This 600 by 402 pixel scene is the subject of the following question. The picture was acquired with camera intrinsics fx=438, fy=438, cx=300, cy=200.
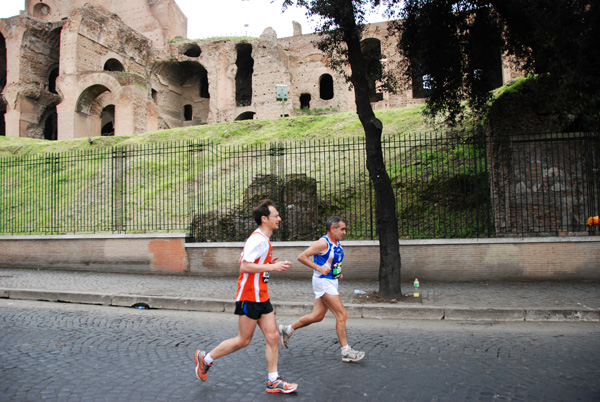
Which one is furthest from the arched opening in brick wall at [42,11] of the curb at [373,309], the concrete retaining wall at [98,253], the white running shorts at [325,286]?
the white running shorts at [325,286]

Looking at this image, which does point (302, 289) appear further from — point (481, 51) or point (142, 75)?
point (142, 75)

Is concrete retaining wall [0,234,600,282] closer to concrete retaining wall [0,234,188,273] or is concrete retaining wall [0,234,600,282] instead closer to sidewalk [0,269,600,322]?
concrete retaining wall [0,234,188,273]

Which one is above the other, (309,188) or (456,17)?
(456,17)

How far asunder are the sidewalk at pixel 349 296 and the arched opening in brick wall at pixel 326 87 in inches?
1273

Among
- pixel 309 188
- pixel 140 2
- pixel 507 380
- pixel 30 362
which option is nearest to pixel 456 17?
pixel 309 188

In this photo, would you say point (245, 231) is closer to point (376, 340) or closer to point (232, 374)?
point (376, 340)

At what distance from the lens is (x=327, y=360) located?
14.2 ft

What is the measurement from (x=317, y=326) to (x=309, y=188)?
4986 millimetres

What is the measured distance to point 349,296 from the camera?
7520mm

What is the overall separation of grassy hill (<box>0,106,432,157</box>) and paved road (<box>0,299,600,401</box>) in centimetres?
1091

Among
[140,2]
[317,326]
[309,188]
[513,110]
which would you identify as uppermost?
[140,2]

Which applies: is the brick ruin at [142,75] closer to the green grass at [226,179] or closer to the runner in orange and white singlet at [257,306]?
the green grass at [226,179]

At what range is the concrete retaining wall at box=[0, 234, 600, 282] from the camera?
27.5ft

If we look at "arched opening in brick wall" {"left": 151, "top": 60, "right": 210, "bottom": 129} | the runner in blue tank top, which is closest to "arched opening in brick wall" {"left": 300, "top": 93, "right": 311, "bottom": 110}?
"arched opening in brick wall" {"left": 151, "top": 60, "right": 210, "bottom": 129}
